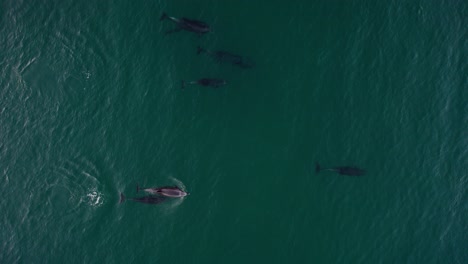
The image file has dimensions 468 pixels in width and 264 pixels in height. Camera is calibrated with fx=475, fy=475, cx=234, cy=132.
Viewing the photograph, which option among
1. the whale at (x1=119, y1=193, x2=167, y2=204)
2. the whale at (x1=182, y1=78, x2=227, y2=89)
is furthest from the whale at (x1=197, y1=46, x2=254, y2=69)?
the whale at (x1=119, y1=193, x2=167, y2=204)

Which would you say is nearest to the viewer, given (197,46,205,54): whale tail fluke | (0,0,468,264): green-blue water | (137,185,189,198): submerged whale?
(0,0,468,264): green-blue water

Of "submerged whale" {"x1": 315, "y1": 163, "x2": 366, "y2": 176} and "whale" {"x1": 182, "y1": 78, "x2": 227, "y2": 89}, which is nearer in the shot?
"submerged whale" {"x1": 315, "y1": 163, "x2": 366, "y2": 176}

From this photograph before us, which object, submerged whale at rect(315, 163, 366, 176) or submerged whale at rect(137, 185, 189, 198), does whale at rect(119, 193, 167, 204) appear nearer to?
submerged whale at rect(137, 185, 189, 198)

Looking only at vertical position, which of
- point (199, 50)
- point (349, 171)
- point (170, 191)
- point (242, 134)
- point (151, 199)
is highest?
point (199, 50)

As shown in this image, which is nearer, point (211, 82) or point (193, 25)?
point (211, 82)

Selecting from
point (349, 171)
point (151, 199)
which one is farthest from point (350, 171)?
point (151, 199)

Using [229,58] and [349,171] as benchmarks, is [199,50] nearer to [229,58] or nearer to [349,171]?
[229,58]

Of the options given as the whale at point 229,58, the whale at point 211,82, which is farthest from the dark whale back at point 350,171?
the whale at point 211,82
